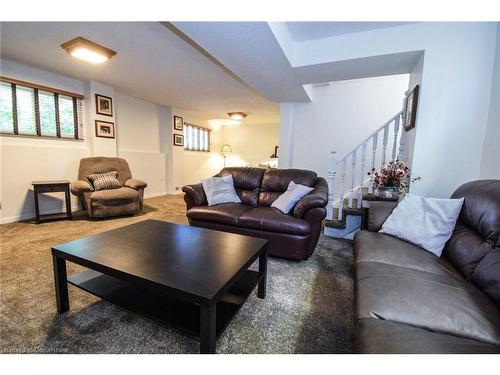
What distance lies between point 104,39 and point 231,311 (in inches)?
117

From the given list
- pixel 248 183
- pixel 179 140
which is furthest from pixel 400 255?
pixel 179 140

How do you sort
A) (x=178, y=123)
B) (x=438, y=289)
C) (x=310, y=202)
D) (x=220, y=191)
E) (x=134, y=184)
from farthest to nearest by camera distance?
(x=178, y=123), (x=134, y=184), (x=220, y=191), (x=310, y=202), (x=438, y=289)

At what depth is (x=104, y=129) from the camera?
4.19m

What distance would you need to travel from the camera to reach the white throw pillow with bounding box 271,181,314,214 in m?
2.52

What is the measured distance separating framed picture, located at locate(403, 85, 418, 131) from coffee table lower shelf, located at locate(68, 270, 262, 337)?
2.36m

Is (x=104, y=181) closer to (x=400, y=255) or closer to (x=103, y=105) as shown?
(x=103, y=105)

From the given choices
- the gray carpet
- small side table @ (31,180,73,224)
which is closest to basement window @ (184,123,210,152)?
small side table @ (31,180,73,224)

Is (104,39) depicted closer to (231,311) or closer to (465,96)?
(231,311)

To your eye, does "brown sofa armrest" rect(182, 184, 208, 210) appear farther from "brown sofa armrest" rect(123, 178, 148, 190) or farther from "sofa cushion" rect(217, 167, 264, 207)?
"brown sofa armrest" rect(123, 178, 148, 190)

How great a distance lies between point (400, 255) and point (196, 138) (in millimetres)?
6457

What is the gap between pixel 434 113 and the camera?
2.33m

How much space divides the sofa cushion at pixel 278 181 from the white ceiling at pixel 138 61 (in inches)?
67.6
